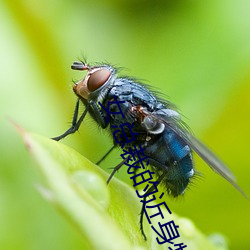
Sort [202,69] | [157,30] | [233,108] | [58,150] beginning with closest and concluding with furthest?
[58,150] < [233,108] < [202,69] < [157,30]

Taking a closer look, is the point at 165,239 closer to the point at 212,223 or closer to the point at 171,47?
the point at 212,223

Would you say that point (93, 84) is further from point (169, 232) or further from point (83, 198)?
point (83, 198)

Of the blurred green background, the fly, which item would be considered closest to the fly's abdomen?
the fly

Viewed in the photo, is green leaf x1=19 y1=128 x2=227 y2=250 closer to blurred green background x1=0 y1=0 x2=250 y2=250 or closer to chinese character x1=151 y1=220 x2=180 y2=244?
chinese character x1=151 y1=220 x2=180 y2=244

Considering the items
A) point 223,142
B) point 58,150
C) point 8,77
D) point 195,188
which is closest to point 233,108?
point 223,142

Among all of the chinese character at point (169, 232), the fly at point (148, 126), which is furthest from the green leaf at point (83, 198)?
the fly at point (148, 126)

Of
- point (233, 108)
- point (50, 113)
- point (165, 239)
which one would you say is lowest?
point (50, 113)

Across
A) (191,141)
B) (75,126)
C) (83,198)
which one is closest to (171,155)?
(191,141)

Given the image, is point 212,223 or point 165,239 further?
point 212,223
